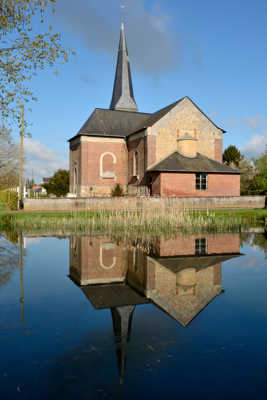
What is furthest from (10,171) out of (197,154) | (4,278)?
(4,278)

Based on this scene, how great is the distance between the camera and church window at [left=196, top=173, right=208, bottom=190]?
117ft

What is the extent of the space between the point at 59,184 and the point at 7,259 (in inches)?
1944

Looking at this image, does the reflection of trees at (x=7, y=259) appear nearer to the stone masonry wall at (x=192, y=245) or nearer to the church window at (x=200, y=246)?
the stone masonry wall at (x=192, y=245)

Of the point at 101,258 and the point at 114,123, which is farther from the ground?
the point at 114,123

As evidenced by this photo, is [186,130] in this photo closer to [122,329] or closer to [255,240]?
[255,240]

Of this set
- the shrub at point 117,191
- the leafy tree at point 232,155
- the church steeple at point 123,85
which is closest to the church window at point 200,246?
the shrub at point 117,191

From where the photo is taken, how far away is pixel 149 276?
7.33 m

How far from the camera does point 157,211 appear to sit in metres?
18.6

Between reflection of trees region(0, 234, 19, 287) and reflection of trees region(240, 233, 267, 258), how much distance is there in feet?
22.5

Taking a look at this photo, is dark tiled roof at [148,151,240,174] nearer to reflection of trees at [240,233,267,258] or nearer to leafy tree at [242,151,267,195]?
leafy tree at [242,151,267,195]

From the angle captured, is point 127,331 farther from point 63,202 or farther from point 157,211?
point 63,202

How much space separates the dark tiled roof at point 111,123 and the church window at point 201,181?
36.9 ft

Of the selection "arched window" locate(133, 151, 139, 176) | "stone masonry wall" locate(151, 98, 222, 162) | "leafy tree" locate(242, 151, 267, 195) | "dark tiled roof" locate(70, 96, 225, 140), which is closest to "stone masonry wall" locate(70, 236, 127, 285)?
"stone masonry wall" locate(151, 98, 222, 162)

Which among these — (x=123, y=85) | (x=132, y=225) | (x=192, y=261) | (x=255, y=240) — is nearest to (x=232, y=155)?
(x=123, y=85)
